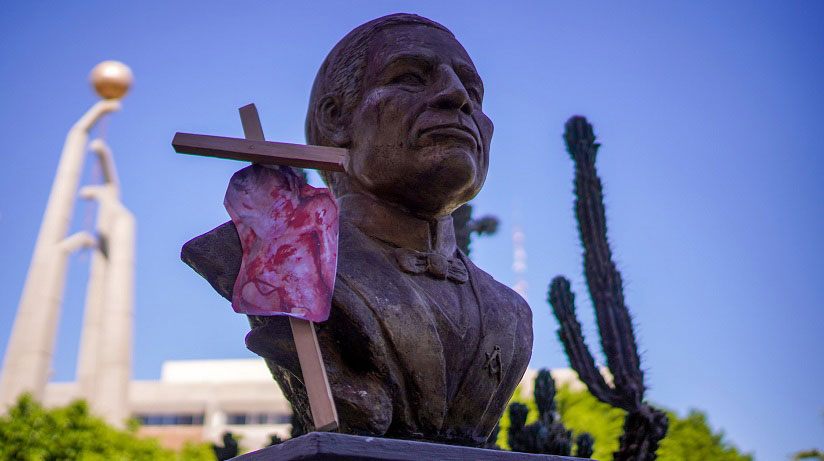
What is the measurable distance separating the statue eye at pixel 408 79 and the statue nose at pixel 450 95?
4.1 inches

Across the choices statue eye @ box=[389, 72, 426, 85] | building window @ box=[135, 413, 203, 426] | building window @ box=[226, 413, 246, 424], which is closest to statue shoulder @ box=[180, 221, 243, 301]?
statue eye @ box=[389, 72, 426, 85]

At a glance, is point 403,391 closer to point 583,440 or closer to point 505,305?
point 505,305

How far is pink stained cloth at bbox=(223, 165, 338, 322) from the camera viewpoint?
8.21ft

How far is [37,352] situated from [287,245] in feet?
59.4

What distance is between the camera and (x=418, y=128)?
3094 millimetres

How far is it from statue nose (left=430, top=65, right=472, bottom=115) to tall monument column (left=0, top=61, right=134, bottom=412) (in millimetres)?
16340

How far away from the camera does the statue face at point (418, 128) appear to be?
10.2ft

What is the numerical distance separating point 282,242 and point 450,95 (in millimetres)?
913

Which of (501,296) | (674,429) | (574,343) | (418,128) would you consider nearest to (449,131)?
(418,128)

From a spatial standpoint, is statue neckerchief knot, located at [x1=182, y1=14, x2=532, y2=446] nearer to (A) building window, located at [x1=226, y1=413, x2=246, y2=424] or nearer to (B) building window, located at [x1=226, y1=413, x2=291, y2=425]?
(B) building window, located at [x1=226, y1=413, x2=291, y2=425]

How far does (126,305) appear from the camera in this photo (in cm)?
2266

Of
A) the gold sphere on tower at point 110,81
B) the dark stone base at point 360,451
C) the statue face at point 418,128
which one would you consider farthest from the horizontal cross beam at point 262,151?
the gold sphere on tower at point 110,81

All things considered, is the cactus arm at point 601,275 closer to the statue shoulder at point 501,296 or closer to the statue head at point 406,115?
the statue shoulder at point 501,296

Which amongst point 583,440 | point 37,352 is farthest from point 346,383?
point 37,352
